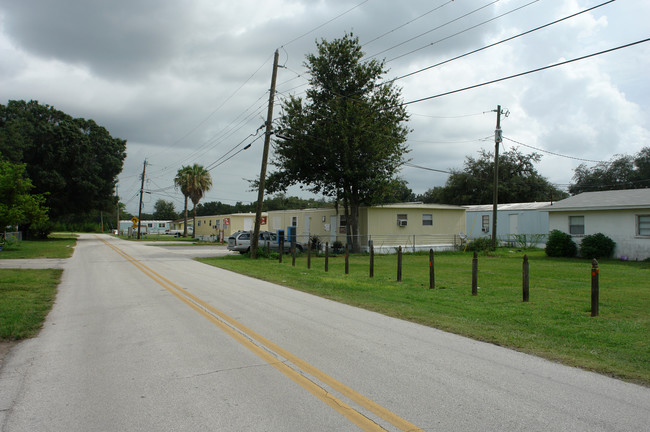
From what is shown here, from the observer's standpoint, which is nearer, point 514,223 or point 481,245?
point 481,245

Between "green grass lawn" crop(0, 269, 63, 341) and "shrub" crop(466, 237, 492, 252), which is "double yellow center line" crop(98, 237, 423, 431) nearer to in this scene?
"green grass lawn" crop(0, 269, 63, 341)

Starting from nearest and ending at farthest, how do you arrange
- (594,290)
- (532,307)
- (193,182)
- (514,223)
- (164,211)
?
(594,290)
(532,307)
(514,223)
(193,182)
(164,211)

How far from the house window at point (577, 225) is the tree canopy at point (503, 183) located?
26.3 m

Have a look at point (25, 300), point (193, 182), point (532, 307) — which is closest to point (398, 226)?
point (532, 307)

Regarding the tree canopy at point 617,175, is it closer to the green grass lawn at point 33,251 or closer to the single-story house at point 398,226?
the single-story house at point 398,226

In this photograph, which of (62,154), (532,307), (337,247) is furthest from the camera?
(62,154)

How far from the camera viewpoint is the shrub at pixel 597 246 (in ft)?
75.9

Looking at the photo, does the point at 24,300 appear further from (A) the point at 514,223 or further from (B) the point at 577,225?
(A) the point at 514,223

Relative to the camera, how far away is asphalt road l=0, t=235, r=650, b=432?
12.7ft

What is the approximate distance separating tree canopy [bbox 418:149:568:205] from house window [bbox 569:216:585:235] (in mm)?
26315

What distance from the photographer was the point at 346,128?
84.7 ft

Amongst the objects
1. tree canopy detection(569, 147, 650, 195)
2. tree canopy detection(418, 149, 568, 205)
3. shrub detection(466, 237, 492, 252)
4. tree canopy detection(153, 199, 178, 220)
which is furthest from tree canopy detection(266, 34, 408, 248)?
tree canopy detection(153, 199, 178, 220)

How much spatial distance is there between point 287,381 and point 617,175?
6141cm

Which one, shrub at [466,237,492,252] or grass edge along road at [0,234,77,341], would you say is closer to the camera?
grass edge along road at [0,234,77,341]
